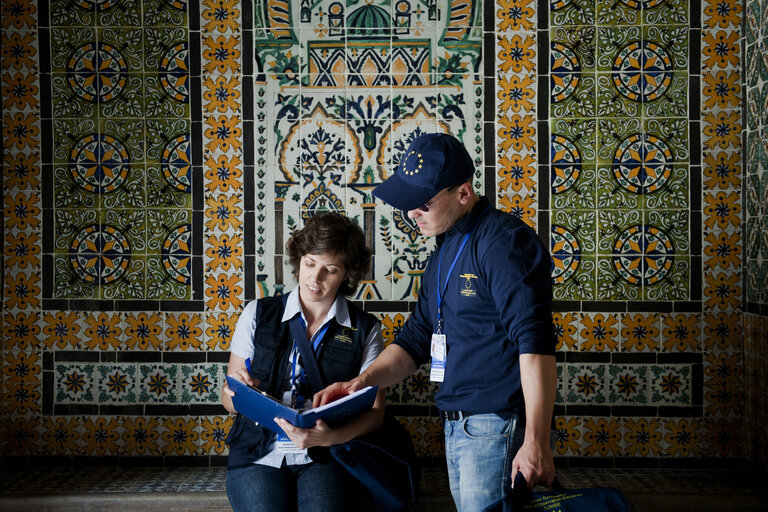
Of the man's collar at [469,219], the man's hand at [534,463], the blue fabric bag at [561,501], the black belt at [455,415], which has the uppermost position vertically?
the man's collar at [469,219]

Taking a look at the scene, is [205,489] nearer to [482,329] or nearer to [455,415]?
[455,415]

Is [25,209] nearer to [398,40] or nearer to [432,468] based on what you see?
[398,40]

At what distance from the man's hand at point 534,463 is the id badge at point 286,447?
1.09m

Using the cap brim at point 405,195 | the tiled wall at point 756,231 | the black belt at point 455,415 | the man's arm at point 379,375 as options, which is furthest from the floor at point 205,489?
the cap brim at point 405,195

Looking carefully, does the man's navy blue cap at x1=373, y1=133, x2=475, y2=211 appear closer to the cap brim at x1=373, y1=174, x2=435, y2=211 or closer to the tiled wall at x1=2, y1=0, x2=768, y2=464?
the cap brim at x1=373, y1=174, x2=435, y2=211

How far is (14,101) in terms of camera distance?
3.66 m

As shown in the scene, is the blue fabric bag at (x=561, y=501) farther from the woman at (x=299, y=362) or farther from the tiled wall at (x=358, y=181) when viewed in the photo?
the tiled wall at (x=358, y=181)

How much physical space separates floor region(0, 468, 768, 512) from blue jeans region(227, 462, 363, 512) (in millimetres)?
551

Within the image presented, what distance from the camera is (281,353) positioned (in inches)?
115

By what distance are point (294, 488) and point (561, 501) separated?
118 cm

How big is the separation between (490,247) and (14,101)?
2894 millimetres

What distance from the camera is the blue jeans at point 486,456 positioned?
2055mm

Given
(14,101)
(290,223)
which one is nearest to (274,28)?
(290,223)

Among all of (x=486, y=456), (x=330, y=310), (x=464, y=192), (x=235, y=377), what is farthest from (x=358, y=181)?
(x=486, y=456)
